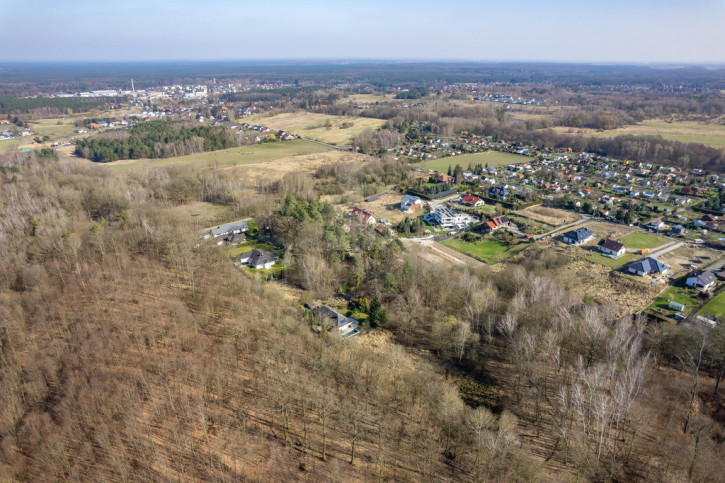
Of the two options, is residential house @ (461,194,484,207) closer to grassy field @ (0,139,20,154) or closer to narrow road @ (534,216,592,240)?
narrow road @ (534,216,592,240)

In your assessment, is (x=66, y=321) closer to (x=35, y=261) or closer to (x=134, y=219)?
(x=35, y=261)

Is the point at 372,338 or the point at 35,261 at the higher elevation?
the point at 35,261

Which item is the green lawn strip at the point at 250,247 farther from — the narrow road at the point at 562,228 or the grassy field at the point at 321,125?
the grassy field at the point at 321,125

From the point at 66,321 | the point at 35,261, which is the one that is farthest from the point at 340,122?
the point at 66,321

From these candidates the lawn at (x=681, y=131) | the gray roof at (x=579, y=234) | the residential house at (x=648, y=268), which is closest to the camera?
the residential house at (x=648, y=268)

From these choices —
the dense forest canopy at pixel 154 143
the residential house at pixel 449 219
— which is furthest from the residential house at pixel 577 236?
the dense forest canopy at pixel 154 143
